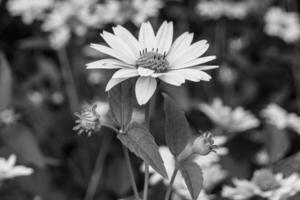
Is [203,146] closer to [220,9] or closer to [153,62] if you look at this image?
[153,62]

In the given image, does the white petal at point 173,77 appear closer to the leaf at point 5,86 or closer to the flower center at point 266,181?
the flower center at point 266,181

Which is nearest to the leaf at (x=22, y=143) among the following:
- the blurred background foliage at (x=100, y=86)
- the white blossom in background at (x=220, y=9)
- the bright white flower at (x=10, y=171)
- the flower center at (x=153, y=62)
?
the blurred background foliage at (x=100, y=86)

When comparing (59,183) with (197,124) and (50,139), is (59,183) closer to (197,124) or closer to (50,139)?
(50,139)

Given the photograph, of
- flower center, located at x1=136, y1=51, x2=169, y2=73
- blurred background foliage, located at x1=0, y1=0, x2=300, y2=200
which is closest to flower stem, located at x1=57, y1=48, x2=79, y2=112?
blurred background foliage, located at x1=0, y1=0, x2=300, y2=200

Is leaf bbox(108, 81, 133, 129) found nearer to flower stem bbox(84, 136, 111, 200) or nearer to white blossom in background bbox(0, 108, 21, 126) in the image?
white blossom in background bbox(0, 108, 21, 126)

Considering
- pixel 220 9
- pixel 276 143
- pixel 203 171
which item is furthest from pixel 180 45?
pixel 220 9

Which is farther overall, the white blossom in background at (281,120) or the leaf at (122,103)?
the white blossom in background at (281,120)

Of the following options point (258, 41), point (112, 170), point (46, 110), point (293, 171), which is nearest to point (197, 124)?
point (112, 170)
